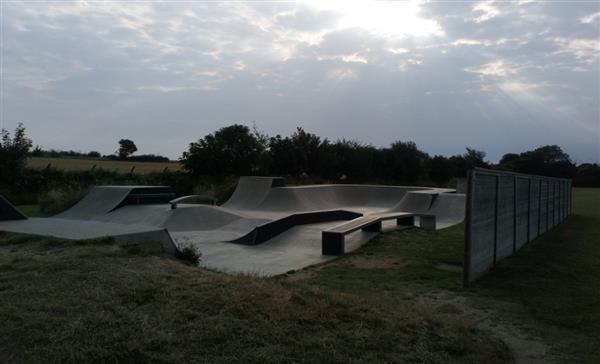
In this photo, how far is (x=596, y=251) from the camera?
28.6 feet

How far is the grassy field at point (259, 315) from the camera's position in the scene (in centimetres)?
A: 287

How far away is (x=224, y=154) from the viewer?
24875 millimetres

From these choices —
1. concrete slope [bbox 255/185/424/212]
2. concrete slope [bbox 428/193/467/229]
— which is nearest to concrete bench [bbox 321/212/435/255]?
concrete slope [bbox 428/193/467/229]

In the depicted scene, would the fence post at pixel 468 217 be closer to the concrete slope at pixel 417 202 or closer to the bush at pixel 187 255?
the bush at pixel 187 255

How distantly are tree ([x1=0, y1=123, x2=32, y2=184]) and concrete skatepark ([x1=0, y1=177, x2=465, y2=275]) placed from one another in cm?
778

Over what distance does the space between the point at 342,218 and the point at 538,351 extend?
1113 centimetres

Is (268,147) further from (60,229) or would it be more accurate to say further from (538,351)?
(538,351)

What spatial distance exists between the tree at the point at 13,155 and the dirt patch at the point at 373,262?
67.6ft

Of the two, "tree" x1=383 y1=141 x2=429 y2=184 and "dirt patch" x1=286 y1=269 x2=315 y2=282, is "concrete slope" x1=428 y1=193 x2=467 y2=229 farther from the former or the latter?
"tree" x1=383 y1=141 x2=429 y2=184

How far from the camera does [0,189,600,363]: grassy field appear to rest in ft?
9.40

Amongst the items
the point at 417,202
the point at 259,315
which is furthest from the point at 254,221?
the point at 259,315

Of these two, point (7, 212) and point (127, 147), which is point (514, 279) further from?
point (127, 147)

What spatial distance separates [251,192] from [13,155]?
1324cm

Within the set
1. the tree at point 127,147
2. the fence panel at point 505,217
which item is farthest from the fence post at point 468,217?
the tree at point 127,147
